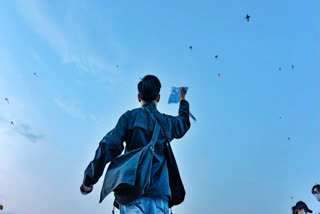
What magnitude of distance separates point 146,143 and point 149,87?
80 cm

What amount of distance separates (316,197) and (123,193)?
22.3 ft

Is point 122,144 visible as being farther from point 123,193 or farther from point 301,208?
point 301,208

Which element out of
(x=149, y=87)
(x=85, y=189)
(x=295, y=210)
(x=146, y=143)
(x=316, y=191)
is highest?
(x=149, y=87)

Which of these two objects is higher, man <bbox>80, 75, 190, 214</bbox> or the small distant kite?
the small distant kite

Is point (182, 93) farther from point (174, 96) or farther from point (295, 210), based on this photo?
point (295, 210)

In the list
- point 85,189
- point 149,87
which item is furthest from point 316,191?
point 85,189

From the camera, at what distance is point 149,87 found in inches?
145

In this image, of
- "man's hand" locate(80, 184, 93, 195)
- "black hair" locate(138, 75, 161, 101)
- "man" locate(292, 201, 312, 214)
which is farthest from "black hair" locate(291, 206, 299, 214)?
"man's hand" locate(80, 184, 93, 195)

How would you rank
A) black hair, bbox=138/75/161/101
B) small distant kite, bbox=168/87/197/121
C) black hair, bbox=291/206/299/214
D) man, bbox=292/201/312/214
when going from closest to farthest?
black hair, bbox=138/75/161/101
small distant kite, bbox=168/87/197/121
man, bbox=292/201/312/214
black hair, bbox=291/206/299/214

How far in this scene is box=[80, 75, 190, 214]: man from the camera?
2.92 meters

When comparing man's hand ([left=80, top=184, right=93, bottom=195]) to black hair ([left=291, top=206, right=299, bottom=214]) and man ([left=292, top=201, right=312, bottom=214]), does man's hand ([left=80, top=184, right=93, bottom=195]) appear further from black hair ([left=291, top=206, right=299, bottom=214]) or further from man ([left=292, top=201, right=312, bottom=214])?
black hair ([left=291, top=206, right=299, bottom=214])

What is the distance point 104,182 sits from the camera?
2990 mm

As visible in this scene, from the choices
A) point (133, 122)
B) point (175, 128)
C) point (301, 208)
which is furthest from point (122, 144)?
point (301, 208)

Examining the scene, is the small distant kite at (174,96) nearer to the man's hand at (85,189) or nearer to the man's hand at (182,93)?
the man's hand at (182,93)
